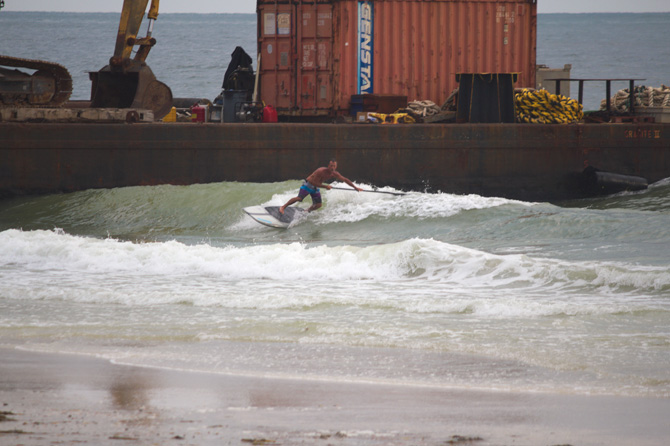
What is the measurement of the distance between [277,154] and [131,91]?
163 inches

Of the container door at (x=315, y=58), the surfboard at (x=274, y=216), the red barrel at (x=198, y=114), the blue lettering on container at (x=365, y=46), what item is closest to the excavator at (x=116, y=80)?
the red barrel at (x=198, y=114)

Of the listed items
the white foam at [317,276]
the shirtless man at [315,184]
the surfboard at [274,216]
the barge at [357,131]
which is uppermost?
the barge at [357,131]

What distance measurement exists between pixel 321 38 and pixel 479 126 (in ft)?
15.0

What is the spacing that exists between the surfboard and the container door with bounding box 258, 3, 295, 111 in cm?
418

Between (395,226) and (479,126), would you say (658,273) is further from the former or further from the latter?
(479,126)

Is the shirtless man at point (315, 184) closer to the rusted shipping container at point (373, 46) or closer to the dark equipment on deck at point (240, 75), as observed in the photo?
the rusted shipping container at point (373, 46)

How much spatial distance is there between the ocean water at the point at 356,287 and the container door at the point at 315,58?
2679 mm

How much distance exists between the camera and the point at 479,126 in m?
18.8

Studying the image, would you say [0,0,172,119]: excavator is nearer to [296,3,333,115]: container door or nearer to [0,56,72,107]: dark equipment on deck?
[0,56,72,107]: dark equipment on deck

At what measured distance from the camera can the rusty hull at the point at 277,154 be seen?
60.1ft

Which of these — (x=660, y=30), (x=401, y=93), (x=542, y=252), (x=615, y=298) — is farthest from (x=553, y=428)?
(x=660, y=30)

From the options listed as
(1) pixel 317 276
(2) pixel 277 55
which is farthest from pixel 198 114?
(1) pixel 317 276

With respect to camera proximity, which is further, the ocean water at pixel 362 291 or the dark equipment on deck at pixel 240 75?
the dark equipment on deck at pixel 240 75

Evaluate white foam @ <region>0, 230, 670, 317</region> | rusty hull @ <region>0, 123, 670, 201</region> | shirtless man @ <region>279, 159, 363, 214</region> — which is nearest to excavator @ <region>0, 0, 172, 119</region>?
rusty hull @ <region>0, 123, 670, 201</region>
